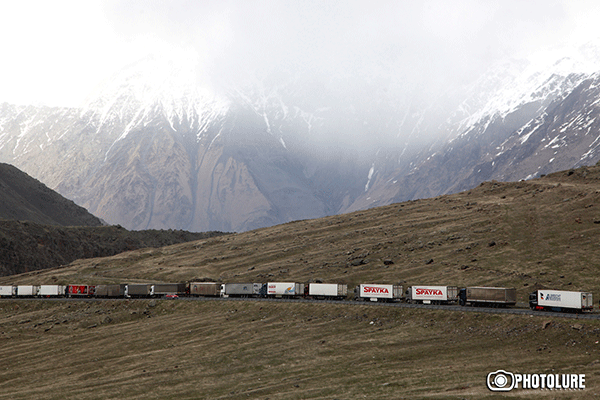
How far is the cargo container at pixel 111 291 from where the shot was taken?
10069 centimetres

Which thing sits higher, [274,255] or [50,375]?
[274,255]

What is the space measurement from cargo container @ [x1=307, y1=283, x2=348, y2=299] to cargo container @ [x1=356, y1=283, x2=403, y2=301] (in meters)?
4.70

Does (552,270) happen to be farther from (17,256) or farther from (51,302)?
(17,256)

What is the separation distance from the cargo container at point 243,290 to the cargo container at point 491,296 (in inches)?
1317

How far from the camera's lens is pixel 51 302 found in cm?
10175

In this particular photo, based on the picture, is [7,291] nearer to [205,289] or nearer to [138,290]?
[138,290]

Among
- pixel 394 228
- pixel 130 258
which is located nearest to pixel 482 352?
pixel 394 228

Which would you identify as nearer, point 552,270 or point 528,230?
point 552,270

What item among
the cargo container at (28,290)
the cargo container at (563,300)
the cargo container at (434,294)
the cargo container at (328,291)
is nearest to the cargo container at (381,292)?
the cargo container at (434,294)

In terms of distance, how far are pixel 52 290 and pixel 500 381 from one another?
8906 cm

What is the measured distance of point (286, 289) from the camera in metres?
89.2

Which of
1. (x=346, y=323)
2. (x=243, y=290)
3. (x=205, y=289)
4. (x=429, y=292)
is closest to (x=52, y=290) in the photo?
(x=205, y=289)

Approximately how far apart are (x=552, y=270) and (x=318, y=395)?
56279mm

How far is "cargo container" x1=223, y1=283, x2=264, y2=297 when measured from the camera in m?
91.9
